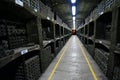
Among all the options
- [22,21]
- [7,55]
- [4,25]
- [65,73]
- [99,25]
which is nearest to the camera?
[7,55]

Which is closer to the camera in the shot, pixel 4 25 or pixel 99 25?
pixel 4 25

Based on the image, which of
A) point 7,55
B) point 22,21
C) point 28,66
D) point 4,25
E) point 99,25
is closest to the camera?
point 7,55

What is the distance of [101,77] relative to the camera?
3.81 m

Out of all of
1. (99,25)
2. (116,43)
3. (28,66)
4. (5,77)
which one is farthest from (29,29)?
(99,25)

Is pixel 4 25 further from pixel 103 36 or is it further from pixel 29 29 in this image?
pixel 103 36

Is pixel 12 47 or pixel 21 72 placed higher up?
pixel 12 47

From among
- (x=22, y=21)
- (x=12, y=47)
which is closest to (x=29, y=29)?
(x=22, y=21)

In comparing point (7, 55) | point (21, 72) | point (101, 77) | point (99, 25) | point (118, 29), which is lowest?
point (101, 77)

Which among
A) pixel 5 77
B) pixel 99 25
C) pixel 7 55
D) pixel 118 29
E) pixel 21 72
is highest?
pixel 99 25

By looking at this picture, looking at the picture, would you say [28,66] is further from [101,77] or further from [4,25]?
[101,77]

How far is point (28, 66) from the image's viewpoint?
2814 millimetres

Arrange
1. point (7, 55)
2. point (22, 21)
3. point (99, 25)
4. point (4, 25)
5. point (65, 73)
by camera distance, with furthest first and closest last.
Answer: point (99, 25)
point (65, 73)
point (22, 21)
point (4, 25)
point (7, 55)

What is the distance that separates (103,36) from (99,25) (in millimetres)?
751

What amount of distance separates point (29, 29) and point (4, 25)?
4.18 feet
